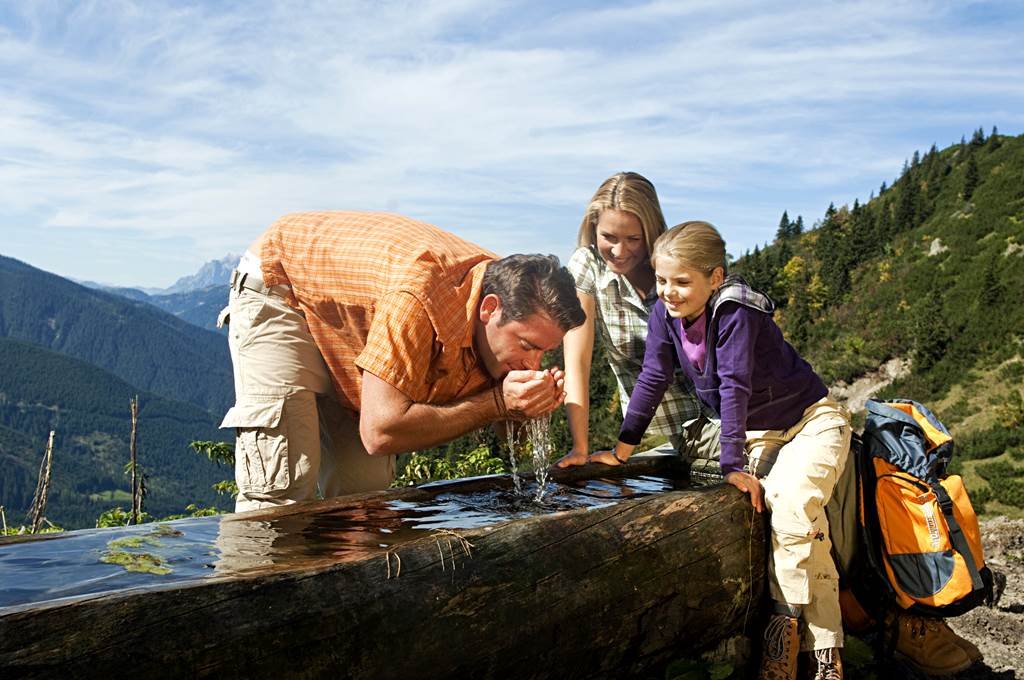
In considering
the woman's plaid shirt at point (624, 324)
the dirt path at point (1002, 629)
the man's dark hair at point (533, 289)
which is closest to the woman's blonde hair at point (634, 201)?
the woman's plaid shirt at point (624, 324)

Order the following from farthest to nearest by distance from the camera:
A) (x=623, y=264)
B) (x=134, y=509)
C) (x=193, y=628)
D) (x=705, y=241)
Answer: (x=134, y=509) < (x=623, y=264) < (x=705, y=241) < (x=193, y=628)

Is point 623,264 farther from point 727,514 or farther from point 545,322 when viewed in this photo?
point 727,514

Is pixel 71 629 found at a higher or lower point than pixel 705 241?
lower

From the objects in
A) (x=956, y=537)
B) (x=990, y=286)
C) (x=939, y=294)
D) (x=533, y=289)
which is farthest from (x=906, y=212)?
(x=533, y=289)

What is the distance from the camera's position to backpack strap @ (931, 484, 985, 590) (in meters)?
3.84

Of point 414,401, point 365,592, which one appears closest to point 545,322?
point 414,401

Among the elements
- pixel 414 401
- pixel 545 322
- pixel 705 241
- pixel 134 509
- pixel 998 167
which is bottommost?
pixel 134 509

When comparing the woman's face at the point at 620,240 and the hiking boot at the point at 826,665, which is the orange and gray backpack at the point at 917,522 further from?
the woman's face at the point at 620,240

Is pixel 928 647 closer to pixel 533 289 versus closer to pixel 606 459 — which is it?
pixel 606 459

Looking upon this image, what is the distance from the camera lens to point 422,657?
8.31 ft

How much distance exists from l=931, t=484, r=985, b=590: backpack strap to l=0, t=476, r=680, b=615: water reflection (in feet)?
4.80

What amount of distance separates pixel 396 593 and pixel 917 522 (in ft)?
8.39

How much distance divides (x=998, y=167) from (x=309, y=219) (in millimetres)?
86565

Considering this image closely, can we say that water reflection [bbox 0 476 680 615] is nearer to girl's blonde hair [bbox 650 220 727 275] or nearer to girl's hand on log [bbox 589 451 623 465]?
girl's hand on log [bbox 589 451 623 465]
